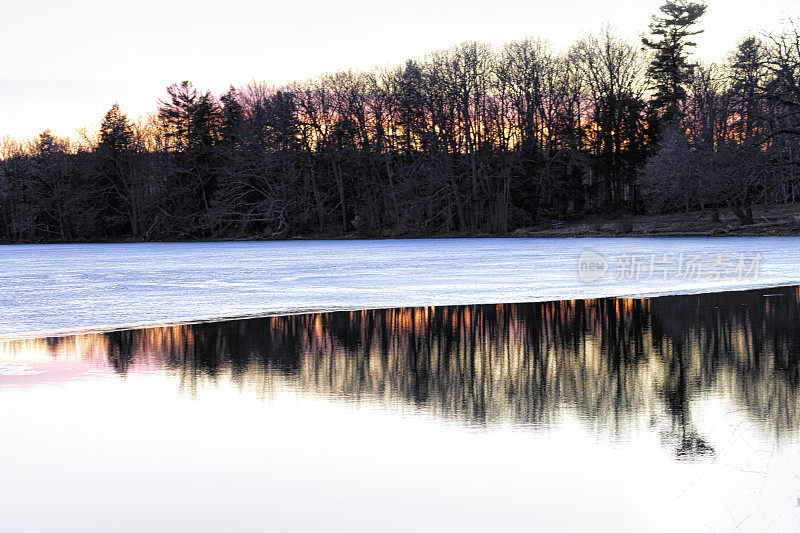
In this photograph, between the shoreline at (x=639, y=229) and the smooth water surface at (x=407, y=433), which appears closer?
the smooth water surface at (x=407, y=433)

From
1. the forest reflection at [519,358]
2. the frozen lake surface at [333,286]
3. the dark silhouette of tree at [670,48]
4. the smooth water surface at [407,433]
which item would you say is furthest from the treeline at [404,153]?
the smooth water surface at [407,433]

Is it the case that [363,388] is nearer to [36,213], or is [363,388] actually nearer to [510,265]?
[510,265]

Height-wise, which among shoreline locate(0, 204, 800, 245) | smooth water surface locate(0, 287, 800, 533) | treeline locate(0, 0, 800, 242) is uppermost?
treeline locate(0, 0, 800, 242)

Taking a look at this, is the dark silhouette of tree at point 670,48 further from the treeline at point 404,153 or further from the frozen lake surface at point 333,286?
the frozen lake surface at point 333,286

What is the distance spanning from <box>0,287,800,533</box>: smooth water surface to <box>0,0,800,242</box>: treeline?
5791cm

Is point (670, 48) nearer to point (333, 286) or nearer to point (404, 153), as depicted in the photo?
point (404, 153)

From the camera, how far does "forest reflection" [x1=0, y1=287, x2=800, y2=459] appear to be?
28.3 feet

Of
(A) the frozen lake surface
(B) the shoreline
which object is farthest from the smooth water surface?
(B) the shoreline

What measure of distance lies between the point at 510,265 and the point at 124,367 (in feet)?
79.4

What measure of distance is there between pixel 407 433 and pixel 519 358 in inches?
172

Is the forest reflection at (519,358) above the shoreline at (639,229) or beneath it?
beneath

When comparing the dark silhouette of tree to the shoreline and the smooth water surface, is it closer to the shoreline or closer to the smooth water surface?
the shoreline

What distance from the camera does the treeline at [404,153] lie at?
81.8m

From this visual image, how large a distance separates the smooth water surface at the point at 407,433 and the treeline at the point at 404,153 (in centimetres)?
5791
